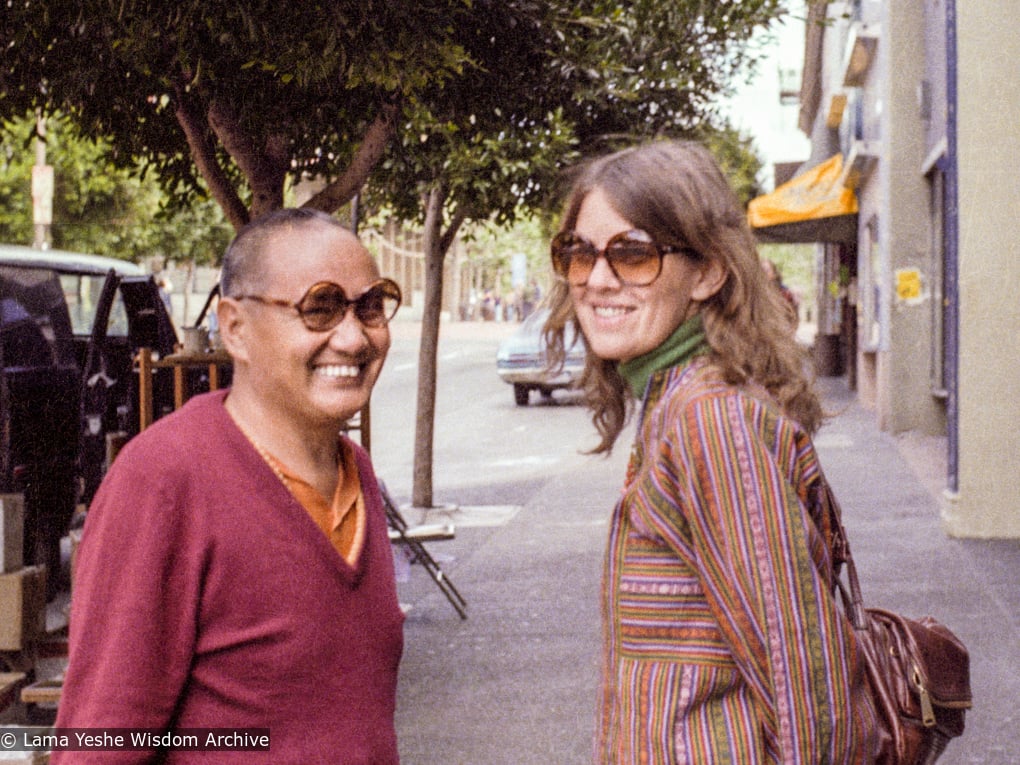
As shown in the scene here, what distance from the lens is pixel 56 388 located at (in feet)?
27.0

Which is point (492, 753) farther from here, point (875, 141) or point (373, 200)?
point (875, 141)

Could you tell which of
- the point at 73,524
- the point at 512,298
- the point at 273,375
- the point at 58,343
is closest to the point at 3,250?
the point at 58,343

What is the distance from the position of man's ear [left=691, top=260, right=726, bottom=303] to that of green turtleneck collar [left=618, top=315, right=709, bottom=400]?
39 mm

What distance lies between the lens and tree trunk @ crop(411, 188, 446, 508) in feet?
36.6

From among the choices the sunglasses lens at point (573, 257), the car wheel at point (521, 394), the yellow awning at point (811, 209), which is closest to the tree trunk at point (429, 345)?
the sunglasses lens at point (573, 257)

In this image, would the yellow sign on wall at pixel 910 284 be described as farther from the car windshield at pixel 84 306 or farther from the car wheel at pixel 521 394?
the car windshield at pixel 84 306

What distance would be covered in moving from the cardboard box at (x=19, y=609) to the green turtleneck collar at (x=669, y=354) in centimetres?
365

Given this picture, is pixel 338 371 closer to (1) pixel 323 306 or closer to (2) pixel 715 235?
(1) pixel 323 306

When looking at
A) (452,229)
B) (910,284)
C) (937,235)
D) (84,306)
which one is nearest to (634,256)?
(84,306)

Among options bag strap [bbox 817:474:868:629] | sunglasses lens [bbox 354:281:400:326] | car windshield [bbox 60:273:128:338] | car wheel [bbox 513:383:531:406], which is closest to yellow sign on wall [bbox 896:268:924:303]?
car wheel [bbox 513:383:531:406]

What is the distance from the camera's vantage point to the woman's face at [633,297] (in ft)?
7.14

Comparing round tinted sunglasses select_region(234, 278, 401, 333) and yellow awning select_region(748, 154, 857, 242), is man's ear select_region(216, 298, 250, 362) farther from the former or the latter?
yellow awning select_region(748, 154, 857, 242)

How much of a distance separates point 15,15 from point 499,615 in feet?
12.4

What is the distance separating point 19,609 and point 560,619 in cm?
301
